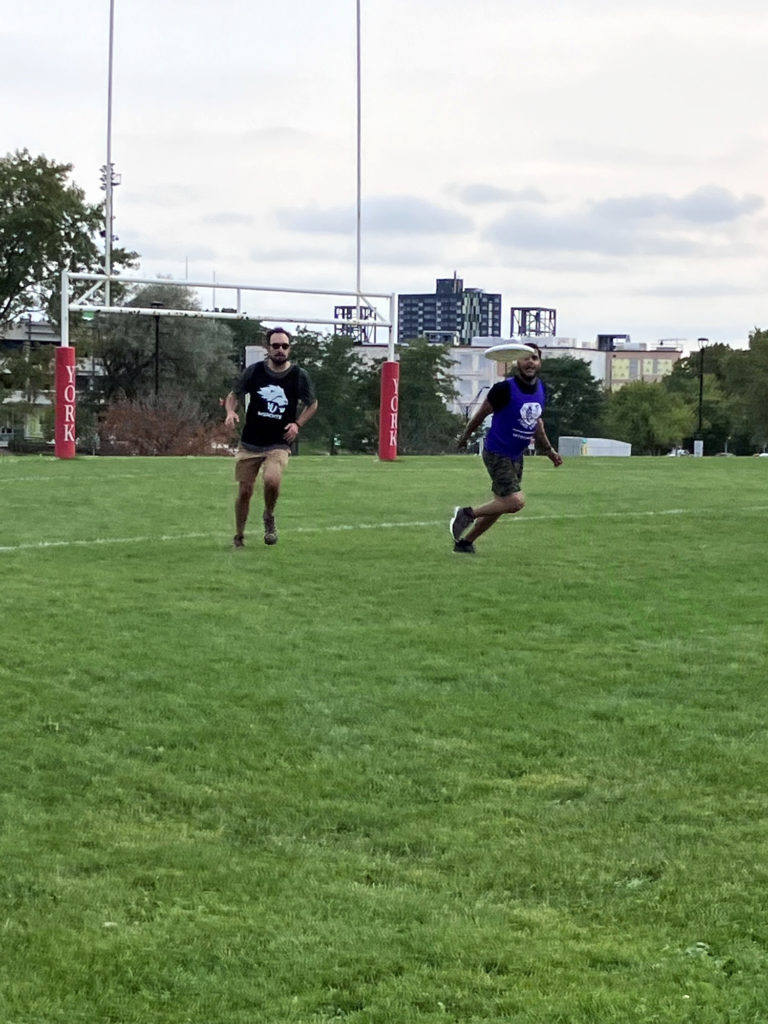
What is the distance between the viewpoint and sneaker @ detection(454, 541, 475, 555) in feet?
40.7

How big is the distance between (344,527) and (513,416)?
3.00 meters

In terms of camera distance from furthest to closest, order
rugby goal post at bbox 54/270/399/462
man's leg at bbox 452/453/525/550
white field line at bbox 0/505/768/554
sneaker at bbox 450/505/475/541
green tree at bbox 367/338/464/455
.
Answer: green tree at bbox 367/338/464/455
rugby goal post at bbox 54/270/399/462
sneaker at bbox 450/505/475/541
white field line at bbox 0/505/768/554
man's leg at bbox 452/453/525/550

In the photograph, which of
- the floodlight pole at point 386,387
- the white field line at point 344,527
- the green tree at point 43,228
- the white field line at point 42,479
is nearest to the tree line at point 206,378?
the green tree at point 43,228

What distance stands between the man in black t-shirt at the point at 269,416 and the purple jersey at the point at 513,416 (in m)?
1.72

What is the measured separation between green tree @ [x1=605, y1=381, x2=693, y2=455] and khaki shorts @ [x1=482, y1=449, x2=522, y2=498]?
79772 mm

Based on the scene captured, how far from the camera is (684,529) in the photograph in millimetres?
14547

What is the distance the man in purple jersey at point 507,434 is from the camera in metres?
12.0

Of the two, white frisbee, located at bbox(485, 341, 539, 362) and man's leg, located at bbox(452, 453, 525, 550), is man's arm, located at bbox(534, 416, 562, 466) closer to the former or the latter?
man's leg, located at bbox(452, 453, 525, 550)

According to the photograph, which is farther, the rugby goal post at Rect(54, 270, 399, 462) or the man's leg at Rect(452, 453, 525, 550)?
the rugby goal post at Rect(54, 270, 399, 462)

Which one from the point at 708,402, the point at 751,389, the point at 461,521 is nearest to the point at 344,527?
the point at 461,521

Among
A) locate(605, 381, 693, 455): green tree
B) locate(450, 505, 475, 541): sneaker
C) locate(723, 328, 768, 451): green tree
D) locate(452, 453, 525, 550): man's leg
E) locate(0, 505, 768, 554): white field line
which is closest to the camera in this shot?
locate(452, 453, 525, 550): man's leg

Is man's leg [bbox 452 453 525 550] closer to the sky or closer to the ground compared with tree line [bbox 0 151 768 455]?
closer to the ground

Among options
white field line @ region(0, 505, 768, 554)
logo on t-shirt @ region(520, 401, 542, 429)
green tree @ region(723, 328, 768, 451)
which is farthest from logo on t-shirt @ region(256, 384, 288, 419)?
green tree @ region(723, 328, 768, 451)

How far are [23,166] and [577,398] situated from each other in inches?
1893
